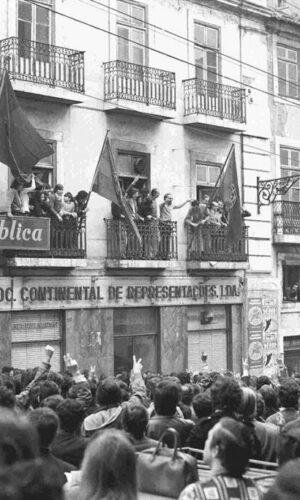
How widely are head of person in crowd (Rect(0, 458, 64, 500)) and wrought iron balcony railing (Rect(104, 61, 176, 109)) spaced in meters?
17.7

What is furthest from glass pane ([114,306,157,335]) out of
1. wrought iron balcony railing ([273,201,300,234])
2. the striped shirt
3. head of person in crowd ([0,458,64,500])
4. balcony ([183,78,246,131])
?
head of person in crowd ([0,458,64,500])

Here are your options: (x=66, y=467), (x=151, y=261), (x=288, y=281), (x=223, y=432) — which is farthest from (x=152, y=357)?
(x=223, y=432)

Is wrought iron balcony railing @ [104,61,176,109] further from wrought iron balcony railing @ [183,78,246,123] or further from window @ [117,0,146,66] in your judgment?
wrought iron balcony railing @ [183,78,246,123]

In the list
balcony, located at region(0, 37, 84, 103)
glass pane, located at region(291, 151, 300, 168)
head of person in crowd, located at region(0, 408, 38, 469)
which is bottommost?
head of person in crowd, located at region(0, 408, 38, 469)

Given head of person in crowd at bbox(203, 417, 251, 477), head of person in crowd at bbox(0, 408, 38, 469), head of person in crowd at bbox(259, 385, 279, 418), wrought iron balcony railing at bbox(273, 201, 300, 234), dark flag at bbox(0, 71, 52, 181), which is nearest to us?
head of person in crowd at bbox(0, 408, 38, 469)

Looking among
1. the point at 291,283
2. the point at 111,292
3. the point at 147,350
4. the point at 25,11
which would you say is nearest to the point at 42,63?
the point at 25,11

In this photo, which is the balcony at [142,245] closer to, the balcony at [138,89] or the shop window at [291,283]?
the balcony at [138,89]

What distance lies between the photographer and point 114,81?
68.1 ft

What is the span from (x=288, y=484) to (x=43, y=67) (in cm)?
1633

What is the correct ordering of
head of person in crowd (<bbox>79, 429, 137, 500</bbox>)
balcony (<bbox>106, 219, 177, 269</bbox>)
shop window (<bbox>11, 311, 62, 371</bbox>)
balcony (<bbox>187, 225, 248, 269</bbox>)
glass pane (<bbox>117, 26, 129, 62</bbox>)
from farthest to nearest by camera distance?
1. balcony (<bbox>187, 225, 248, 269</bbox>)
2. glass pane (<bbox>117, 26, 129, 62</bbox>)
3. balcony (<bbox>106, 219, 177, 269</bbox>)
4. shop window (<bbox>11, 311, 62, 371</bbox>)
5. head of person in crowd (<bbox>79, 429, 137, 500</bbox>)

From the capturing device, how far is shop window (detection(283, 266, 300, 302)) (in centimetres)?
2548

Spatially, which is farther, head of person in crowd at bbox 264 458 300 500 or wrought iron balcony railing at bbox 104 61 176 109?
wrought iron balcony railing at bbox 104 61 176 109

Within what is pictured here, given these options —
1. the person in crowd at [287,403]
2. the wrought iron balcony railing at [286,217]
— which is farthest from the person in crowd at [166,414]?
the wrought iron balcony railing at [286,217]

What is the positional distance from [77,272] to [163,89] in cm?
482
